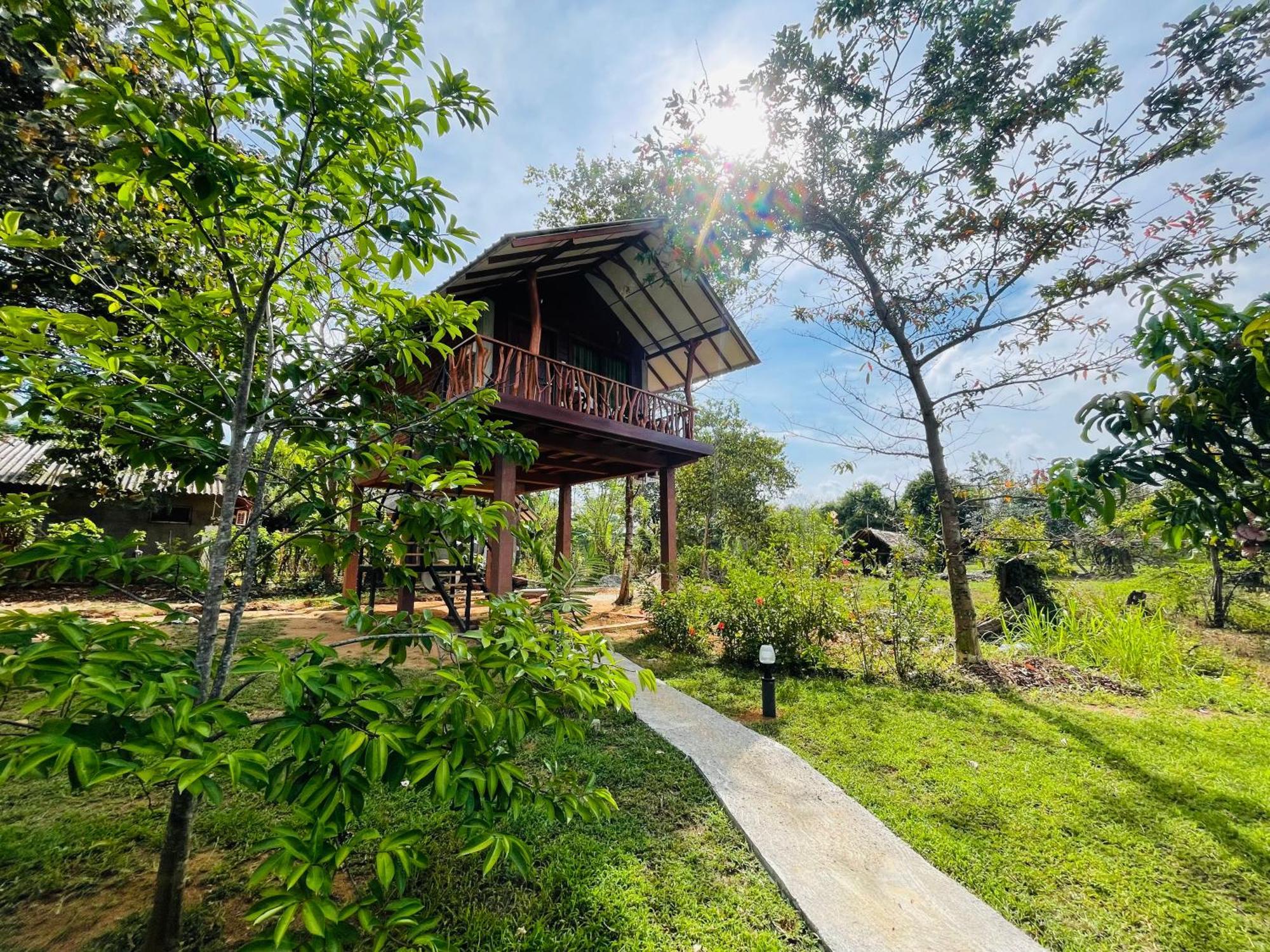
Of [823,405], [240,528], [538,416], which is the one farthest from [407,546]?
[823,405]

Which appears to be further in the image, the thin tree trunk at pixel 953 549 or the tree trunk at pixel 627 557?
the tree trunk at pixel 627 557

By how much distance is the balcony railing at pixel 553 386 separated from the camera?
6391 mm

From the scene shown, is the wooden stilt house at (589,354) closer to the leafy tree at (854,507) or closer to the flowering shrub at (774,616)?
the flowering shrub at (774,616)

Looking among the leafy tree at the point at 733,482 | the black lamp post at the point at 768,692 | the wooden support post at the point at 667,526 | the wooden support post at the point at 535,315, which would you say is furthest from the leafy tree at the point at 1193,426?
the leafy tree at the point at 733,482

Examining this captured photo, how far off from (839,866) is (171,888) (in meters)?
2.72

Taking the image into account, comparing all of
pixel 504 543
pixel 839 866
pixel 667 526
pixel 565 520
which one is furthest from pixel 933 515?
pixel 565 520

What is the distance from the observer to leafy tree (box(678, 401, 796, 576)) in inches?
560

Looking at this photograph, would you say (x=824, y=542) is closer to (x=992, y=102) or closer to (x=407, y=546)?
(x=992, y=102)

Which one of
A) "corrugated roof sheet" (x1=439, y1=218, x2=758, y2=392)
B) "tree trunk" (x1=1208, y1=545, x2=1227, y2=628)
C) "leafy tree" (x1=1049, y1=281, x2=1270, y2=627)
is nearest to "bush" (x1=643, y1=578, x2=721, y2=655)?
"corrugated roof sheet" (x1=439, y1=218, x2=758, y2=392)

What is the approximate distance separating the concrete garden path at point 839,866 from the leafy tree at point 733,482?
10.7m

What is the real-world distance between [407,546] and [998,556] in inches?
268

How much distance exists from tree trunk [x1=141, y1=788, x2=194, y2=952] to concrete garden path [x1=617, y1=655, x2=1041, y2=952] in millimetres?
2342

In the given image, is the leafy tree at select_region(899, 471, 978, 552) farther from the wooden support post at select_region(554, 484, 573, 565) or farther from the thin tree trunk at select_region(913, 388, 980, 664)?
the wooden support post at select_region(554, 484, 573, 565)

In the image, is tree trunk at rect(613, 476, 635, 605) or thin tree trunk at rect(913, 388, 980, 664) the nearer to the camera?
thin tree trunk at rect(913, 388, 980, 664)
